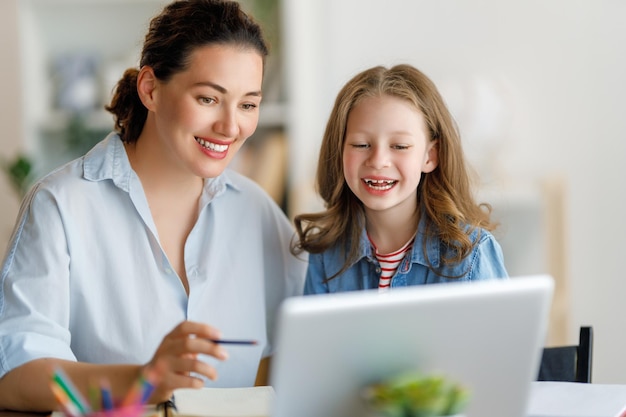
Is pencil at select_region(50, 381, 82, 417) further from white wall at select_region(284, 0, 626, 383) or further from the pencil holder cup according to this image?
white wall at select_region(284, 0, 626, 383)

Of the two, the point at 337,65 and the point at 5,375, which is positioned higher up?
the point at 337,65

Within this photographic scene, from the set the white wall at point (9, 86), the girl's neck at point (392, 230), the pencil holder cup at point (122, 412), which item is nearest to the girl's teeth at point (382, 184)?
the girl's neck at point (392, 230)

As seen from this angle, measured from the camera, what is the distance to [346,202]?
6.15ft

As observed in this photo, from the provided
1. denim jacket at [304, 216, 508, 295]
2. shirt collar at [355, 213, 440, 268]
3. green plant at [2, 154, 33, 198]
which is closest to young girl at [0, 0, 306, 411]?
denim jacket at [304, 216, 508, 295]

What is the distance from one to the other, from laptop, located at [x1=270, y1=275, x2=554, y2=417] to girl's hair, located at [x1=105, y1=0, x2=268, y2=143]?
774 mm

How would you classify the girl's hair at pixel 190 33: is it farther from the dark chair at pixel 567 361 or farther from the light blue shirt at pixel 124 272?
the dark chair at pixel 567 361

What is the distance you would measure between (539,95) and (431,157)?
159 cm

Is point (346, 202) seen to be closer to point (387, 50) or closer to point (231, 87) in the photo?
point (231, 87)

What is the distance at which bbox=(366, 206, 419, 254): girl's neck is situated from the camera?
1797 millimetres

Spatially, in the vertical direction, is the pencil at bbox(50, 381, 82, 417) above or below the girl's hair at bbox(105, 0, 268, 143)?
below

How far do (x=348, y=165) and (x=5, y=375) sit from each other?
73 cm

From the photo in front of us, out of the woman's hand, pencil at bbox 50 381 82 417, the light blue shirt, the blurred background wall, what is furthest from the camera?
the blurred background wall

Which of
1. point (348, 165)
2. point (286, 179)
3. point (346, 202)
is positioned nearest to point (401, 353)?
point (348, 165)

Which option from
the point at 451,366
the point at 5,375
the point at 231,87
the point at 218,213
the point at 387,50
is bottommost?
the point at 5,375
